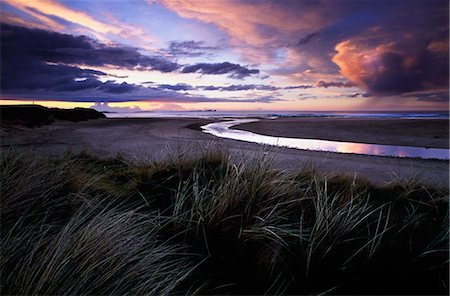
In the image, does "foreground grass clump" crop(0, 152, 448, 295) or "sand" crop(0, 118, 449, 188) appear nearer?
"foreground grass clump" crop(0, 152, 448, 295)

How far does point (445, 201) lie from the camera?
3.49 m

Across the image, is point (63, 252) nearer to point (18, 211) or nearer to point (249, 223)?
point (18, 211)

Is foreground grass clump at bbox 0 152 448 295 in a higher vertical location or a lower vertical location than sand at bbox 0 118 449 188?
higher

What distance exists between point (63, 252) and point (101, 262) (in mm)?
267

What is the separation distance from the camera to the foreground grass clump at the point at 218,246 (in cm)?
189

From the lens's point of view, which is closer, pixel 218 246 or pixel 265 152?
pixel 218 246

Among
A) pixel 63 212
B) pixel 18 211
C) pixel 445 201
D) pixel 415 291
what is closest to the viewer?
pixel 415 291

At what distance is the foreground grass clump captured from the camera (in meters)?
1.89

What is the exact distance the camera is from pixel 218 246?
2623 millimetres

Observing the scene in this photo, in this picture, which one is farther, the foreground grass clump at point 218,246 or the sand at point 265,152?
the sand at point 265,152

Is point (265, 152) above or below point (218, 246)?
above

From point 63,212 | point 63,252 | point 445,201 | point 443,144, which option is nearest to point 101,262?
point 63,252

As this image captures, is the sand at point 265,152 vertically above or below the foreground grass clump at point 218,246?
below

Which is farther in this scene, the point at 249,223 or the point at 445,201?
the point at 445,201
